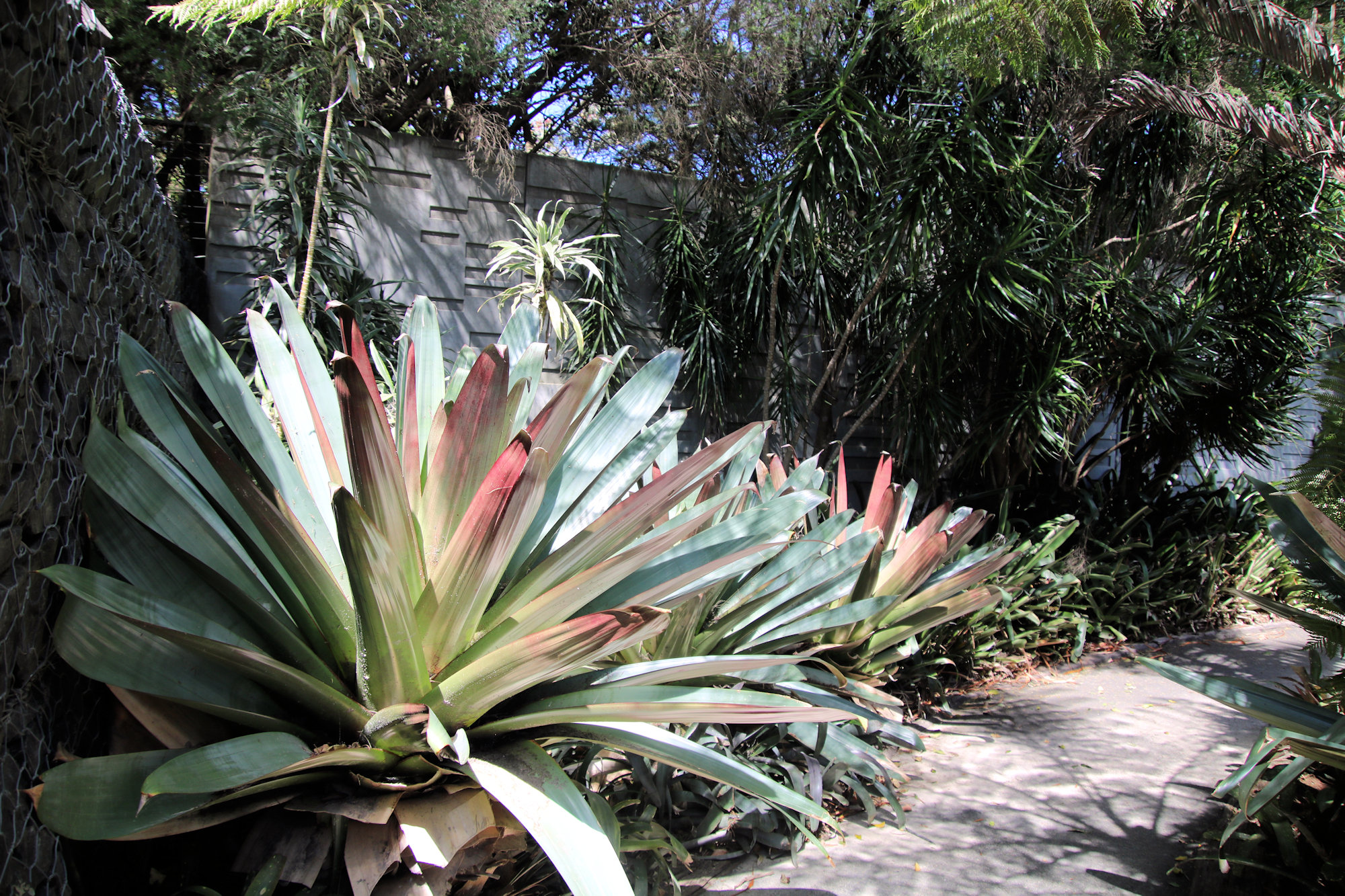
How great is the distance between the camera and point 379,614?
1050 millimetres

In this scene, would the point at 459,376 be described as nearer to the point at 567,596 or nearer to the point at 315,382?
the point at 315,382

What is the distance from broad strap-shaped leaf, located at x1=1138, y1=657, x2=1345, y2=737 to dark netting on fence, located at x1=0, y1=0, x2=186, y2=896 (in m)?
1.89

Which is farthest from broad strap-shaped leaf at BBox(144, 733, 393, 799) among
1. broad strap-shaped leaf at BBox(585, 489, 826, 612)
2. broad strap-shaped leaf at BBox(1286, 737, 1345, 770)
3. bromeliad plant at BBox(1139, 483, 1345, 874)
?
broad strap-shaped leaf at BBox(1286, 737, 1345, 770)

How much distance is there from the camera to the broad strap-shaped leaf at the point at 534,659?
3.45 ft

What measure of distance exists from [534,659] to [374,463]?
0.36 metres

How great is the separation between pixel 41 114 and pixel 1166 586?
5714mm

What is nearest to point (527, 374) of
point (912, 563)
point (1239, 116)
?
point (912, 563)

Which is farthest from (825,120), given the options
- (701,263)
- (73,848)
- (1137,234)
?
(73,848)

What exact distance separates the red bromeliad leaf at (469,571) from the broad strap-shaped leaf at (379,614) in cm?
5

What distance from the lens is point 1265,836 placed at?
1742 millimetres

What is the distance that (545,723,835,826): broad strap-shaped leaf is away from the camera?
3.99 ft

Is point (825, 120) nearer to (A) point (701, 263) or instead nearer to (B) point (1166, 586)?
(A) point (701, 263)

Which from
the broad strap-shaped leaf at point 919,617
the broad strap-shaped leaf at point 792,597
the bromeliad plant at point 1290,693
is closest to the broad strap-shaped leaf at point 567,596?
the broad strap-shaped leaf at point 792,597

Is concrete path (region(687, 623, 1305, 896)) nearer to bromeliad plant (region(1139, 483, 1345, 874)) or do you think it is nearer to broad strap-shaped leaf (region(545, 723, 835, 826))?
bromeliad plant (region(1139, 483, 1345, 874))
